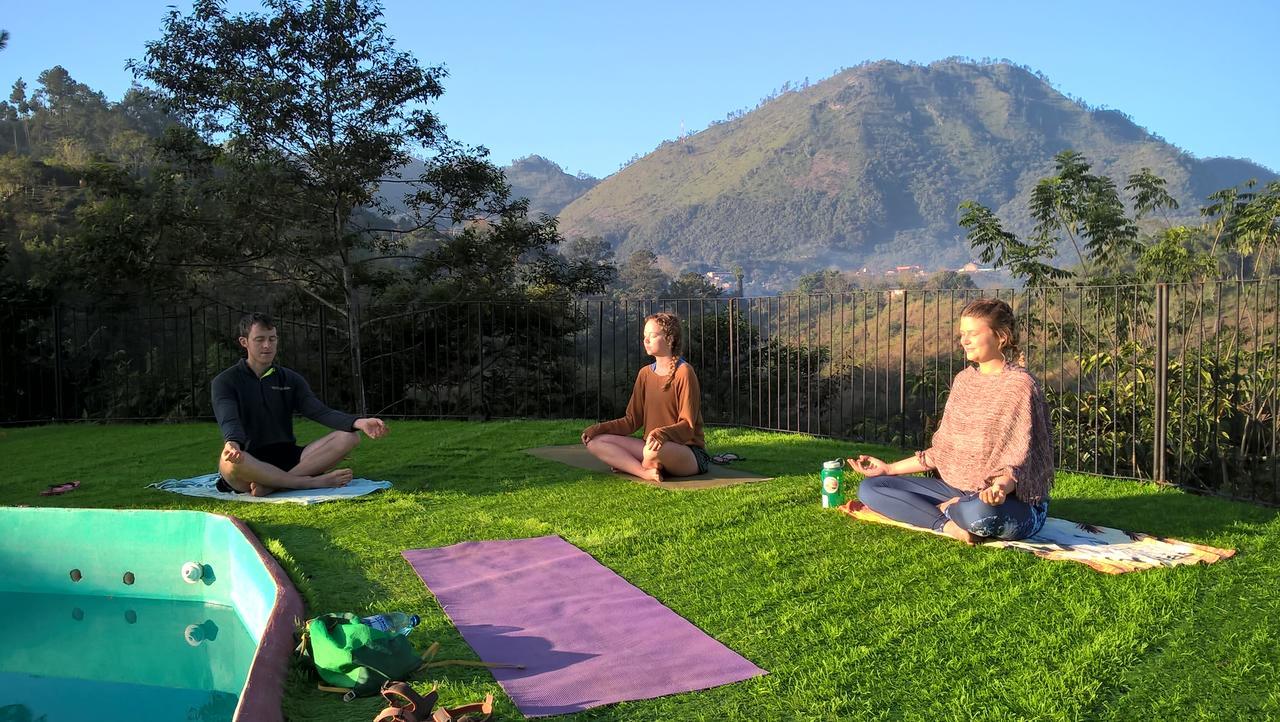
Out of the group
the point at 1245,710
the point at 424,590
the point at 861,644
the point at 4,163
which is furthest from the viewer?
the point at 4,163

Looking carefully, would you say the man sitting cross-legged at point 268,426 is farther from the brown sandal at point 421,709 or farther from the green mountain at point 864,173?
the green mountain at point 864,173

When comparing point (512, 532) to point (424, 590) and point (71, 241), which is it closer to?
point (424, 590)

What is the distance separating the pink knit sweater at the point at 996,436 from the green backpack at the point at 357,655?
287 centimetres

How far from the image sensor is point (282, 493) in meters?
6.06

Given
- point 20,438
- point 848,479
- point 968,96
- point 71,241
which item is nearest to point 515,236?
point 71,241

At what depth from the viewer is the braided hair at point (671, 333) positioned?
648 centimetres

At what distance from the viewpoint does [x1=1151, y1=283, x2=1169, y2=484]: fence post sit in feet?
20.7

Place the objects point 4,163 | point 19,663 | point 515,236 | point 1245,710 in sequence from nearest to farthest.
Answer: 1. point 1245,710
2. point 19,663
3. point 515,236
4. point 4,163

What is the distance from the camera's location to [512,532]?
16.4 ft

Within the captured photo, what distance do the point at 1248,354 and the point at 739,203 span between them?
85.0 meters

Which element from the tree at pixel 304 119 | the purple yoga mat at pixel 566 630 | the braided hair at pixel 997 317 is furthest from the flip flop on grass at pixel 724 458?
the tree at pixel 304 119

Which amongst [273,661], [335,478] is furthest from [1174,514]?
[335,478]

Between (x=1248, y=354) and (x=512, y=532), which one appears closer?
(x=512, y=532)

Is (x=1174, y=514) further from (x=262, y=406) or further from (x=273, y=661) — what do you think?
(x=262, y=406)
